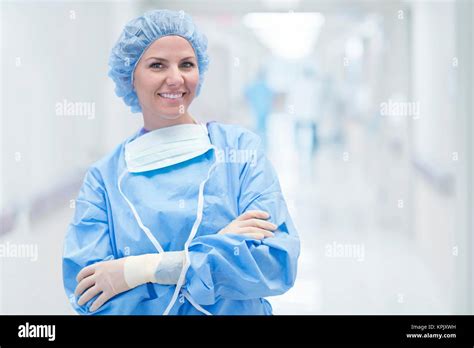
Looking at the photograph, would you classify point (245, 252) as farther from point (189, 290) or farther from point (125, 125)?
point (125, 125)

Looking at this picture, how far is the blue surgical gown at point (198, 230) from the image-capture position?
126 cm

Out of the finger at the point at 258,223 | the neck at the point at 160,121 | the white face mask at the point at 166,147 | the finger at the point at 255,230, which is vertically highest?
the neck at the point at 160,121

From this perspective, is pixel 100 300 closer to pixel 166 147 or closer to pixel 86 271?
pixel 86 271

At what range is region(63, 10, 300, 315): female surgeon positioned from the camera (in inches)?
49.9

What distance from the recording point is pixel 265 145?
7.02ft

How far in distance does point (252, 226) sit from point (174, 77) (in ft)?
1.22

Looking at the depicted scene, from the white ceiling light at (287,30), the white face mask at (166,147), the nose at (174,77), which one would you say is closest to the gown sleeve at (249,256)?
the white face mask at (166,147)

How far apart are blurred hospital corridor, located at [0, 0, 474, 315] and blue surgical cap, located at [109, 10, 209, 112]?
6.7 inches

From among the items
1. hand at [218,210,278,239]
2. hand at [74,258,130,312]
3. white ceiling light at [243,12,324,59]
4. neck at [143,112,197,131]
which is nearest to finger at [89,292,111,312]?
hand at [74,258,130,312]

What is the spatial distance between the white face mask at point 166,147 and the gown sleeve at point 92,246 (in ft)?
0.35

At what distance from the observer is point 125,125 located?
1.62 m

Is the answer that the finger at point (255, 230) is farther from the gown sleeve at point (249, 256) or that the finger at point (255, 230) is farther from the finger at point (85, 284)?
the finger at point (85, 284)

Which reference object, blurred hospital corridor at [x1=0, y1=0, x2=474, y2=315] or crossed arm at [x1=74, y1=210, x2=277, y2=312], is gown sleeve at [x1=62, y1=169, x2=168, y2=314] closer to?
crossed arm at [x1=74, y1=210, x2=277, y2=312]

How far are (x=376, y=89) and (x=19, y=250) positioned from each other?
2222 mm
